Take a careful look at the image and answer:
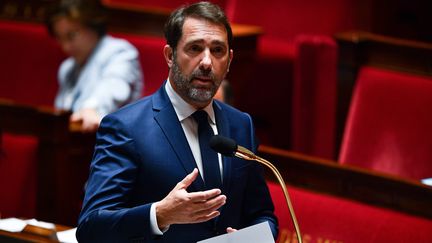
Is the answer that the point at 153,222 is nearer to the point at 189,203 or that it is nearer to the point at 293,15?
the point at 189,203

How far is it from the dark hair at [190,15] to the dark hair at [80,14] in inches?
21.2

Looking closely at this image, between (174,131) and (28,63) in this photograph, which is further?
(28,63)

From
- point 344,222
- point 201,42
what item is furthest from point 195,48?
point 344,222

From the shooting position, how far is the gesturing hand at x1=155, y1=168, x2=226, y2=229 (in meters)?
0.49

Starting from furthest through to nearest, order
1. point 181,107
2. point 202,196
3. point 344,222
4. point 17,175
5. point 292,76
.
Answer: point 292,76, point 17,175, point 344,222, point 181,107, point 202,196

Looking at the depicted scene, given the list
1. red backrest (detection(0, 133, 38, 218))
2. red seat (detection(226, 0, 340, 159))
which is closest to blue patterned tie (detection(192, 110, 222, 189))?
red backrest (detection(0, 133, 38, 218))

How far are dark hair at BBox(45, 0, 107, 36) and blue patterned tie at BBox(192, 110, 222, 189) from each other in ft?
1.81

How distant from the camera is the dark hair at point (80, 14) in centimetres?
111

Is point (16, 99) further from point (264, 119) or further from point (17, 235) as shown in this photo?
point (17, 235)

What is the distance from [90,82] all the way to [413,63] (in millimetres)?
413

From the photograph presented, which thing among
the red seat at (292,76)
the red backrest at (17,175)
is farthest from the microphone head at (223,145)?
the red seat at (292,76)

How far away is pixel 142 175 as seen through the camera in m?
0.57

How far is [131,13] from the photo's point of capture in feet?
3.98

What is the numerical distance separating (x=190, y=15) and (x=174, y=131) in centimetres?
8
